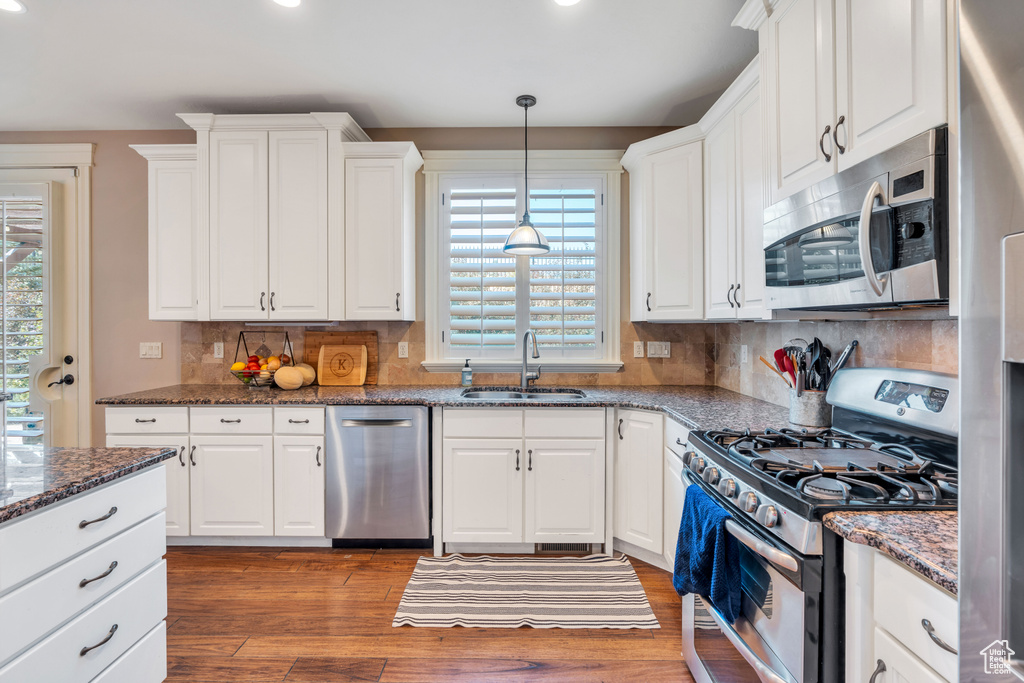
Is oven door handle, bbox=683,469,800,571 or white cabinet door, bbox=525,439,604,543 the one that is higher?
oven door handle, bbox=683,469,800,571

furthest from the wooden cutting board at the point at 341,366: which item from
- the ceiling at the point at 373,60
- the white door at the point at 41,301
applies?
the white door at the point at 41,301

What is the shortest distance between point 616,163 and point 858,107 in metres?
2.04

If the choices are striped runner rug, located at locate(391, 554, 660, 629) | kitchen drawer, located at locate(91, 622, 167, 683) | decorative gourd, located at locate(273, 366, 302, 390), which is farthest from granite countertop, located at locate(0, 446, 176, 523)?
decorative gourd, located at locate(273, 366, 302, 390)

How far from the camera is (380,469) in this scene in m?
2.78

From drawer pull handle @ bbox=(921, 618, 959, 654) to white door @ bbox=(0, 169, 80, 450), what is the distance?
4.36 metres

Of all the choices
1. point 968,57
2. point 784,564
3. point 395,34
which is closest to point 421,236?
point 395,34

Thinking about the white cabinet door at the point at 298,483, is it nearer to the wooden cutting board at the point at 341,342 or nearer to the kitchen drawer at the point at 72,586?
the wooden cutting board at the point at 341,342

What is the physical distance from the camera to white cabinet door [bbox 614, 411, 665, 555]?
8.36ft

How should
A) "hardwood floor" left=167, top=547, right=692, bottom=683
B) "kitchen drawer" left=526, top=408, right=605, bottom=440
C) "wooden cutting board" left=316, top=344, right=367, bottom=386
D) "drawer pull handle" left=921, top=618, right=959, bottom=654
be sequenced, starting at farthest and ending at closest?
"wooden cutting board" left=316, top=344, right=367, bottom=386, "kitchen drawer" left=526, top=408, right=605, bottom=440, "hardwood floor" left=167, top=547, right=692, bottom=683, "drawer pull handle" left=921, top=618, right=959, bottom=654

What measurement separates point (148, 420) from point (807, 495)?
10.2 ft

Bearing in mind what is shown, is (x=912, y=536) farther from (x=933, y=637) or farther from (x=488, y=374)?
(x=488, y=374)

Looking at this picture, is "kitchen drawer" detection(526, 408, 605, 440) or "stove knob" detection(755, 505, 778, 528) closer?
"stove knob" detection(755, 505, 778, 528)

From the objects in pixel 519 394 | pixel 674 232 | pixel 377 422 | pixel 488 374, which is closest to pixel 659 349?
pixel 674 232
